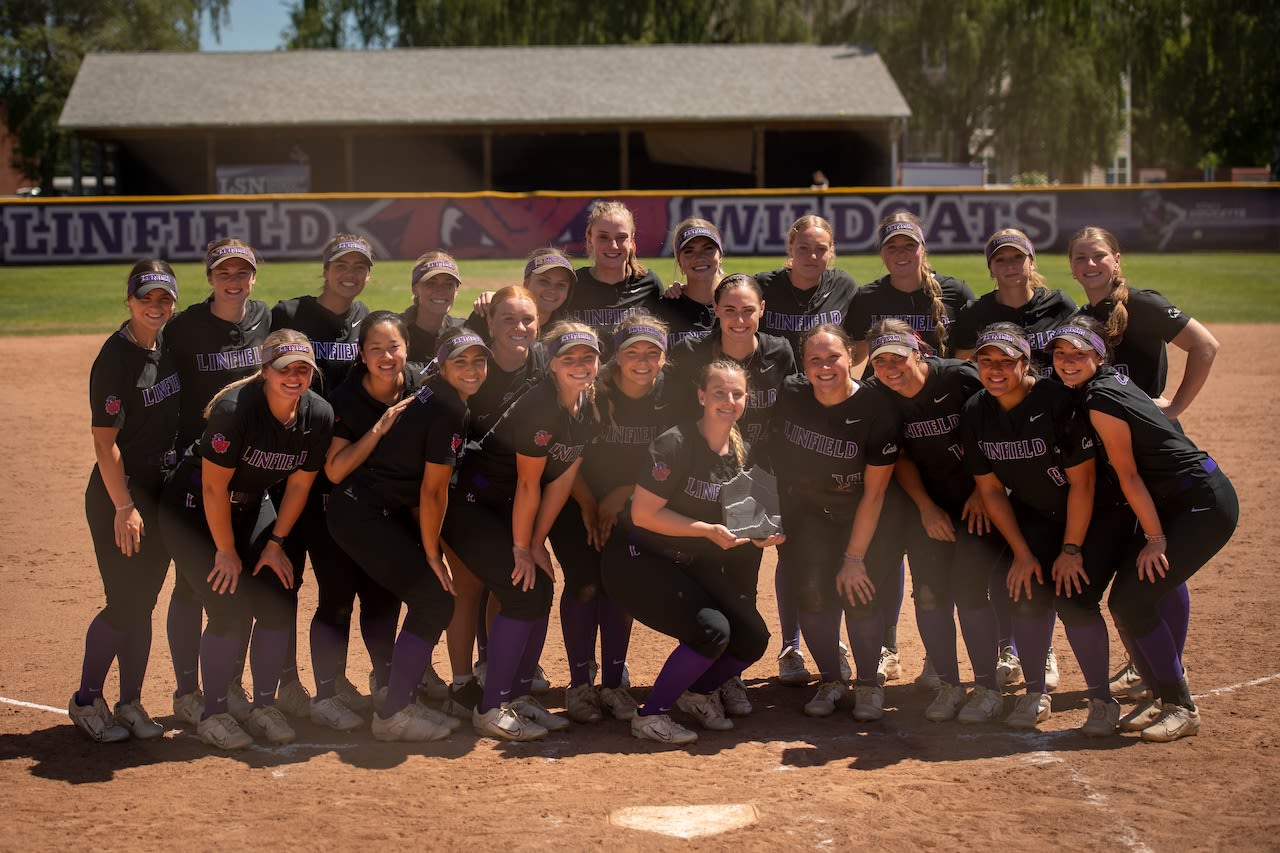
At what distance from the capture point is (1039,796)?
15.3ft

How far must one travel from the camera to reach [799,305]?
248 inches

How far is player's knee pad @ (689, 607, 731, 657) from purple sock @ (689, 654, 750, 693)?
191 millimetres

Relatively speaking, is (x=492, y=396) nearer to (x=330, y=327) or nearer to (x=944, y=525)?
(x=330, y=327)

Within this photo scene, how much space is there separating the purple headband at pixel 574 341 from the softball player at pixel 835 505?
3.03 feet

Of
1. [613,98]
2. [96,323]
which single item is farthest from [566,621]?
[613,98]

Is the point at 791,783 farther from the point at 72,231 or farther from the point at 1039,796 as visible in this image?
the point at 72,231

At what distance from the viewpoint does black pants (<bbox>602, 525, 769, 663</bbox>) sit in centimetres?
521

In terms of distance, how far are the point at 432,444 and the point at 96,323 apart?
46.0 ft

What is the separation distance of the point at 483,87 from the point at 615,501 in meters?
27.8

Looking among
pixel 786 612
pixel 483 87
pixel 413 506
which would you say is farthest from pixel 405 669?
pixel 483 87

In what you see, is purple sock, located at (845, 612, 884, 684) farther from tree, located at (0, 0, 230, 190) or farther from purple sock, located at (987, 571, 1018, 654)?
tree, located at (0, 0, 230, 190)

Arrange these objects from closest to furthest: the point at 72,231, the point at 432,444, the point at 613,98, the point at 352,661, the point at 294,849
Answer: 1. the point at 294,849
2. the point at 432,444
3. the point at 352,661
4. the point at 72,231
5. the point at 613,98

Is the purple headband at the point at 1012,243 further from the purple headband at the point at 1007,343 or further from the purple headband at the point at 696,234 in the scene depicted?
the purple headband at the point at 696,234

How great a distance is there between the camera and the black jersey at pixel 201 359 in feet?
17.8
